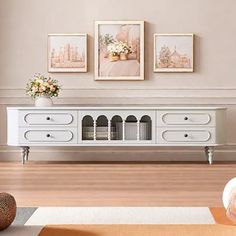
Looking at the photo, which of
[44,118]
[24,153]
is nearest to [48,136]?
[44,118]

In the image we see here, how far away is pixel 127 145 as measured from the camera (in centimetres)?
568

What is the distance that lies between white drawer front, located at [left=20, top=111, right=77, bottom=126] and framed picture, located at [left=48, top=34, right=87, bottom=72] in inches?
25.5

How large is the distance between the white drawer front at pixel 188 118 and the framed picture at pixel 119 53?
643 mm

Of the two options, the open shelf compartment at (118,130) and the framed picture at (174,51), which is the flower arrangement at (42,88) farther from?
the framed picture at (174,51)

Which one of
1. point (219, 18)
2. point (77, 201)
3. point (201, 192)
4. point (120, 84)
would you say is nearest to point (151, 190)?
point (201, 192)

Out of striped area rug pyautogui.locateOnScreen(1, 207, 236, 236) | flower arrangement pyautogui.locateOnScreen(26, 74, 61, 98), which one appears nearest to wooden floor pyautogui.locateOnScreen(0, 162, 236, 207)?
striped area rug pyautogui.locateOnScreen(1, 207, 236, 236)

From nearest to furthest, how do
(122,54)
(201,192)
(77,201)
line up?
(77,201) < (201,192) < (122,54)

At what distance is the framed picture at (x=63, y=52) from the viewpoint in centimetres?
614

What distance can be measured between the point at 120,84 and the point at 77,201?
3.02 meters

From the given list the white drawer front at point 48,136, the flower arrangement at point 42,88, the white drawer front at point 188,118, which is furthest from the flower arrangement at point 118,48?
the white drawer front at point 48,136

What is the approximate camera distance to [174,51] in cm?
614

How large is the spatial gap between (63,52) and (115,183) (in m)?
2.36

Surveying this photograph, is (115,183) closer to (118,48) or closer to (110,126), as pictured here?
(110,126)

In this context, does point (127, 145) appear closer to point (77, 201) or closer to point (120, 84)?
point (120, 84)
